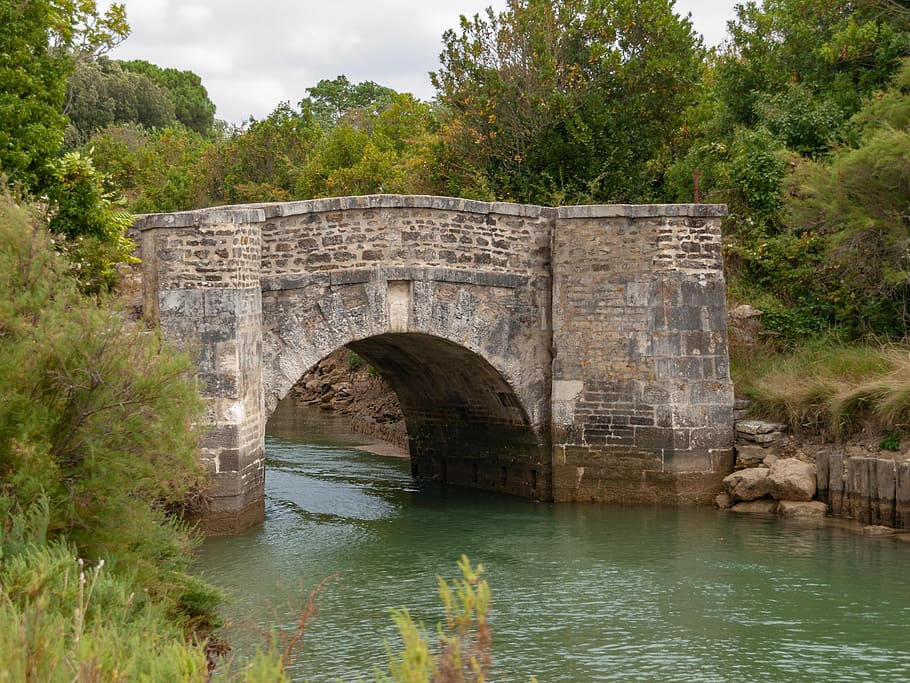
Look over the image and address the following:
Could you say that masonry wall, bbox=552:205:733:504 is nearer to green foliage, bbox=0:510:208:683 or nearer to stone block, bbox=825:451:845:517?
stone block, bbox=825:451:845:517

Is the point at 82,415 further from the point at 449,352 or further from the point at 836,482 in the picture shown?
the point at 836,482

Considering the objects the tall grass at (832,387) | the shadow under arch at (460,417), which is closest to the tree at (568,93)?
the shadow under arch at (460,417)

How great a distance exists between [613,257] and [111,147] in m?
19.9

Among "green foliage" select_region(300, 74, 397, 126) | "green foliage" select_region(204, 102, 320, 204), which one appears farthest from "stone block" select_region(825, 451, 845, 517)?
"green foliage" select_region(300, 74, 397, 126)

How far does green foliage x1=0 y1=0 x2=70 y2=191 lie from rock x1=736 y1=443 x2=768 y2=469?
8.43 metres

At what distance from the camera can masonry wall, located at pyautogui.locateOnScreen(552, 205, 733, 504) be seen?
1371 cm

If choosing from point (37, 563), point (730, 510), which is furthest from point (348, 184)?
point (37, 563)

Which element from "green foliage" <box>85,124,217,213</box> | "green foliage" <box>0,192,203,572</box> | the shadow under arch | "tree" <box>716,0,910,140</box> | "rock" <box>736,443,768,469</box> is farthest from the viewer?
"green foliage" <box>85,124,217,213</box>

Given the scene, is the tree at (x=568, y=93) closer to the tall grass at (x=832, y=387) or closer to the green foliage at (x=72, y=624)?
the tall grass at (x=832, y=387)

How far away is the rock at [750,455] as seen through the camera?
1368 cm

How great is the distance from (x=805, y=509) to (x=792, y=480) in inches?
13.9

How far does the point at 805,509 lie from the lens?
13023 mm

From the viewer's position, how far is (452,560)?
1155 centimetres

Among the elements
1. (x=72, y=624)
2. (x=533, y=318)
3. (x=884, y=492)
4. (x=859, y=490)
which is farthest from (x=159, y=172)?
(x=72, y=624)
